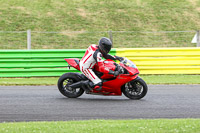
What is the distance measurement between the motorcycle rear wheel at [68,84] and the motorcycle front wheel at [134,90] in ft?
3.50

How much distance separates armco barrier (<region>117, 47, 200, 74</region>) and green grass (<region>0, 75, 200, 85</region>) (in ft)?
0.81

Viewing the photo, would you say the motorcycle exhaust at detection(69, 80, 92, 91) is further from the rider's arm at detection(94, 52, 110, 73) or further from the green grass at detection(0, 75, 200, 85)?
the green grass at detection(0, 75, 200, 85)

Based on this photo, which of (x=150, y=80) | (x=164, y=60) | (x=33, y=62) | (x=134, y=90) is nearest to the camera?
(x=134, y=90)

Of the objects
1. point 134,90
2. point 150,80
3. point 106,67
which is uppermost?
point 106,67

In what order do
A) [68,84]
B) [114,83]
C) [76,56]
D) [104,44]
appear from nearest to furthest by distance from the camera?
[104,44] → [114,83] → [68,84] → [76,56]

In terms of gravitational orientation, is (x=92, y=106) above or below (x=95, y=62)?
below

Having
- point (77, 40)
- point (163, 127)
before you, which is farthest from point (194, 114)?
point (77, 40)

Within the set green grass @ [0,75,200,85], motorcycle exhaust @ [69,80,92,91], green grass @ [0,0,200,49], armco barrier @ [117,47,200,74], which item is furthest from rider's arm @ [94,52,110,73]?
green grass @ [0,0,200,49]

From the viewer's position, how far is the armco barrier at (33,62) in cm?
1270

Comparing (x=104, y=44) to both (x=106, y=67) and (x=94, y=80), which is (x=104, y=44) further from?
(x=94, y=80)

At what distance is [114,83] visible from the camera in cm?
849

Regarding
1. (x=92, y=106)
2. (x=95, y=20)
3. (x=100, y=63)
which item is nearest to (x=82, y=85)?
(x=100, y=63)

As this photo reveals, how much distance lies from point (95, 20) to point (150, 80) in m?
17.4

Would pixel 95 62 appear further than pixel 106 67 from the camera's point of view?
Yes
